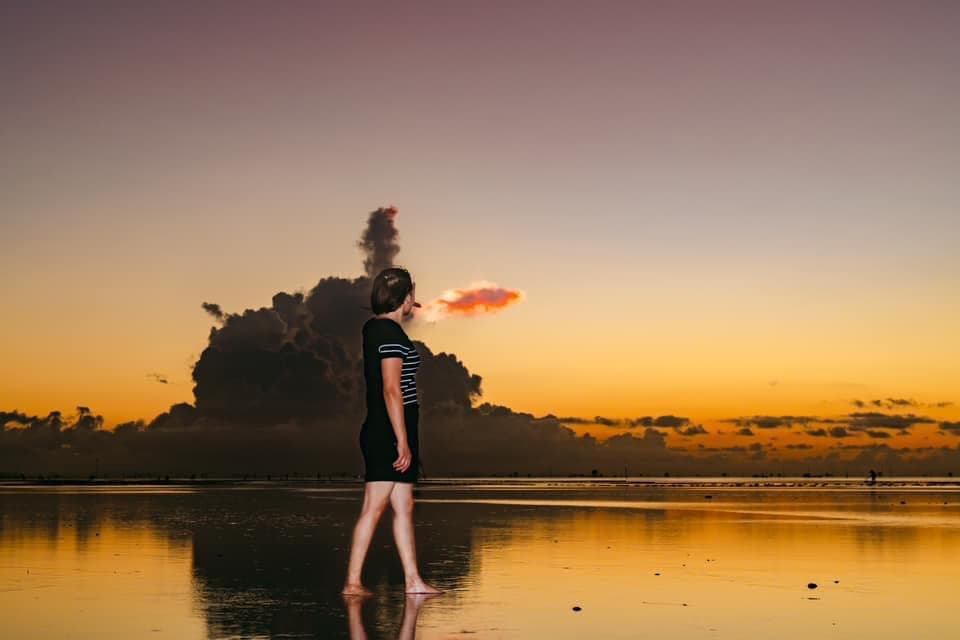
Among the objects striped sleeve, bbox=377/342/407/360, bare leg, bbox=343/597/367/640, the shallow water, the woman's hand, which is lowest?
the shallow water

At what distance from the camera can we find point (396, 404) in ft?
35.6

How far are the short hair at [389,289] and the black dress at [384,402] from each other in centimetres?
16

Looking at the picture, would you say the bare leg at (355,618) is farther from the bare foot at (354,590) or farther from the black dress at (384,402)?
the black dress at (384,402)

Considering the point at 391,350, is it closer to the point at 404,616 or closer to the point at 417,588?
the point at 417,588

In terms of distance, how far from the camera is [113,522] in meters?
27.2

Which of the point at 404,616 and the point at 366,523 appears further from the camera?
the point at 366,523

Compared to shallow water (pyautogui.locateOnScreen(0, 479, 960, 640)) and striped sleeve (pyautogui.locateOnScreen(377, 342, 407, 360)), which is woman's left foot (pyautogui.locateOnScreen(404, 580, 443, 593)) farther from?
striped sleeve (pyautogui.locateOnScreen(377, 342, 407, 360))

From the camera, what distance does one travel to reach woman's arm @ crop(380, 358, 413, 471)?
10.8 meters

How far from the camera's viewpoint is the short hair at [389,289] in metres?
11.3

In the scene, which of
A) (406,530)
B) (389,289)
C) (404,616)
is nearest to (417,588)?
(406,530)

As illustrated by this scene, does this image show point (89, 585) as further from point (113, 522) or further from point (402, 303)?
point (113, 522)

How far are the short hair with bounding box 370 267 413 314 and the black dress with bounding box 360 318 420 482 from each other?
163 mm

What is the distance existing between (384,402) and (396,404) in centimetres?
29

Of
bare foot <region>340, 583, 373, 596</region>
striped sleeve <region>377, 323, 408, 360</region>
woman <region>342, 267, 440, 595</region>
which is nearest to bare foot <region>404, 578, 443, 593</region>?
woman <region>342, 267, 440, 595</region>
